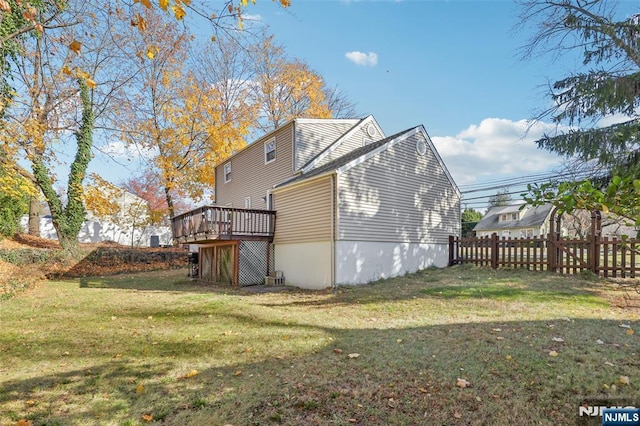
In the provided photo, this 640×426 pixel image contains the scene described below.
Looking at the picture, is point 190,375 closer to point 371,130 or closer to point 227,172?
point 371,130

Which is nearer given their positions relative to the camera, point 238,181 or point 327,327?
point 327,327

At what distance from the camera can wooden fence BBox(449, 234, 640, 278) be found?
11.0m

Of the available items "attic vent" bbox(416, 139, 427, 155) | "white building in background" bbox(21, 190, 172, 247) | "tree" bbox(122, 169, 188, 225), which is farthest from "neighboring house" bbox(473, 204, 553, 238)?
"white building in background" bbox(21, 190, 172, 247)

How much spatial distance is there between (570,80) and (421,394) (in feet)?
40.5

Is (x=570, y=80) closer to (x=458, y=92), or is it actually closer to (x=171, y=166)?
(x=458, y=92)

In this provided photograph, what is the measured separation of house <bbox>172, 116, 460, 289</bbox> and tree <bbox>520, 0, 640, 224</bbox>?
4656mm

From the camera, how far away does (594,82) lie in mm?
11062

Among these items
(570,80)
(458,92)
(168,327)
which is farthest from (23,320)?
(570,80)

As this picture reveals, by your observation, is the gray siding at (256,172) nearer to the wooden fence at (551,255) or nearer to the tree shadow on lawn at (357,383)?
the wooden fence at (551,255)

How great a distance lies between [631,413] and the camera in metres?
2.99

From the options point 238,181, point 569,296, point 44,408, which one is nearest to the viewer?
point 44,408

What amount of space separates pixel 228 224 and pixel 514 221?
121 feet

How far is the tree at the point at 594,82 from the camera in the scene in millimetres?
10547

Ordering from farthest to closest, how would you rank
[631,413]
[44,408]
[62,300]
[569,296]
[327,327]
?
[62,300] < [569,296] < [327,327] < [44,408] < [631,413]
